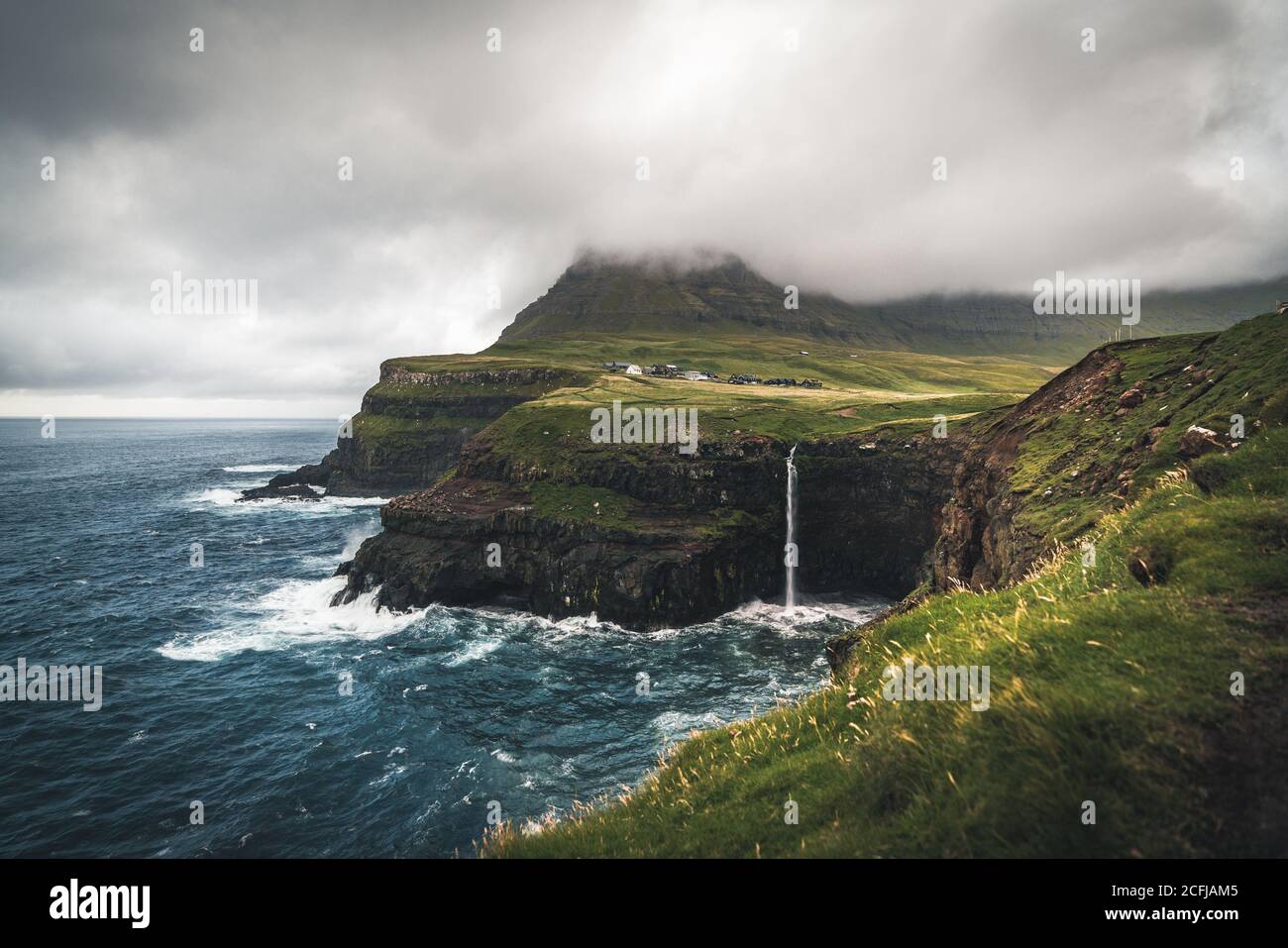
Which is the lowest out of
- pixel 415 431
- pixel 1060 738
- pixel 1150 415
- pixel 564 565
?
pixel 564 565

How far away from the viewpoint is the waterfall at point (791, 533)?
6397 cm

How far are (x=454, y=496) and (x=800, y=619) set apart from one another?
1646 inches

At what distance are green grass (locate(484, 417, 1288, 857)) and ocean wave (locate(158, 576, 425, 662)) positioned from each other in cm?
5064

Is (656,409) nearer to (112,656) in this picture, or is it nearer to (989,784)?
(112,656)

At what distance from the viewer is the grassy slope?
206 inches

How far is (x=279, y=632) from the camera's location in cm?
5222

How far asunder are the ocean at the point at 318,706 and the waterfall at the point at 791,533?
106 inches

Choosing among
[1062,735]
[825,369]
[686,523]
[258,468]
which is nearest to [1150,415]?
[1062,735]

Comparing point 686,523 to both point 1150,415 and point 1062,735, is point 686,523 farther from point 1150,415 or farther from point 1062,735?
point 1062,735

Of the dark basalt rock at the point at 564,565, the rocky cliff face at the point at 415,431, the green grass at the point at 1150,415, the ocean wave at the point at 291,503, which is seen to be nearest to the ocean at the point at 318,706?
the dark basalt rock at the point at 564,565

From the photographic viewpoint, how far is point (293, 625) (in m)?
54.3

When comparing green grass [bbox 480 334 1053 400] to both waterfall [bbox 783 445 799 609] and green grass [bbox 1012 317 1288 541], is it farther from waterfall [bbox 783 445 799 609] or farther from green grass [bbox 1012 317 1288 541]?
green grass [bbox 1012 317 1288 541]

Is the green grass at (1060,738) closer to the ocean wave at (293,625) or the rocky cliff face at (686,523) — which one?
the rocky cliff face at (686,523)

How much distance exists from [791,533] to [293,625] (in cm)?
5234
